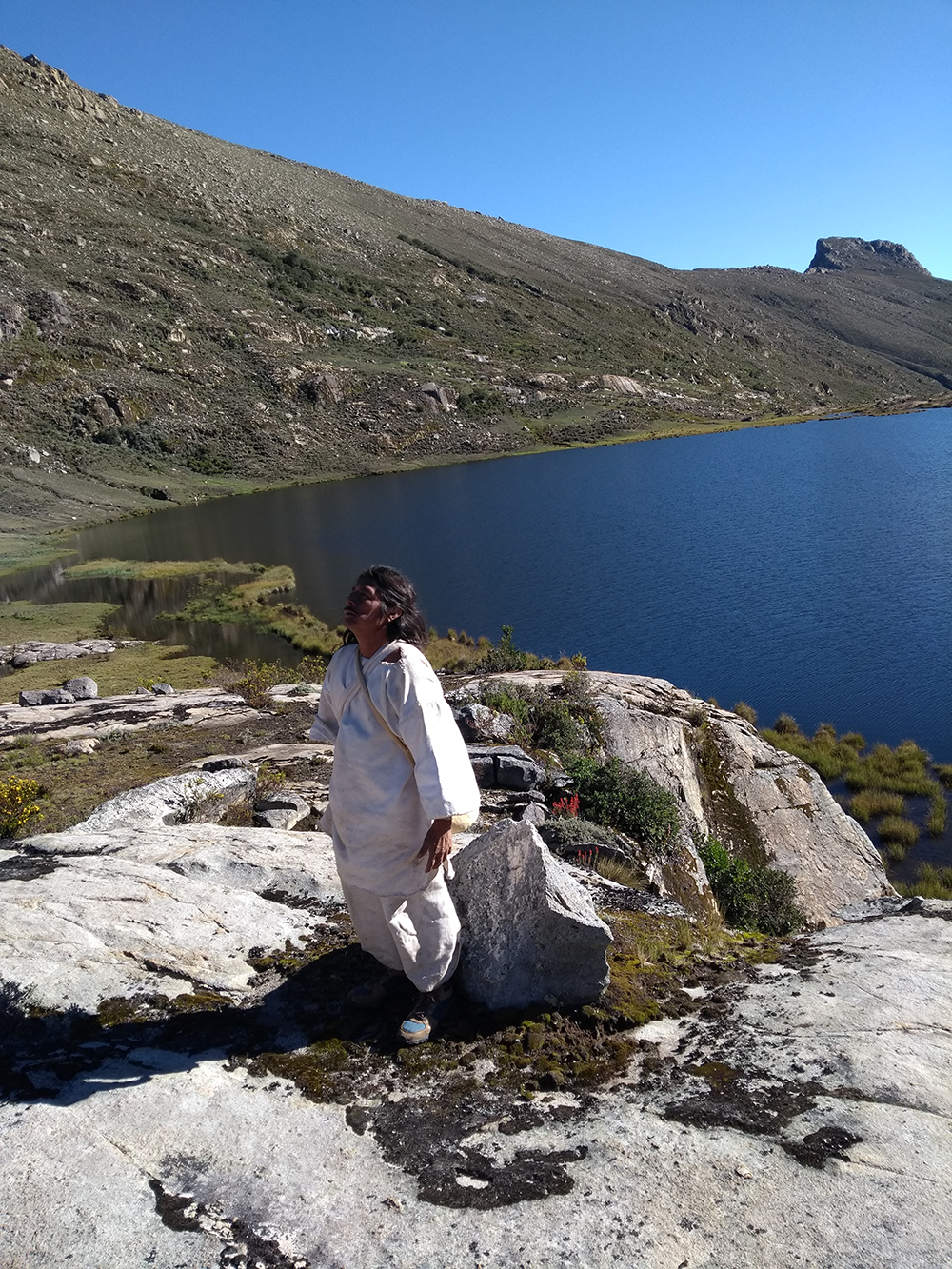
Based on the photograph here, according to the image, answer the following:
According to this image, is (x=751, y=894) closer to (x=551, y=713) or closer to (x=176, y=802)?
(x=551, y=713)

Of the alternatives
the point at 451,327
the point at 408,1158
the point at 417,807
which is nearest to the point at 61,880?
the point at 417,807

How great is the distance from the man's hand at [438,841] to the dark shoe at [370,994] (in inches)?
40.7

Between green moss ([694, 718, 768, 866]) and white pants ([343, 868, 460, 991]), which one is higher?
white pants ([343, 868, 460, 991])

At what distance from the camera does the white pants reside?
183 inches

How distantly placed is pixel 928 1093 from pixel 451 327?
15940 centimetres

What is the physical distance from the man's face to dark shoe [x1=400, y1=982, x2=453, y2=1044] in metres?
2.20

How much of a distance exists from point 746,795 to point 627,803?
4.06 meters

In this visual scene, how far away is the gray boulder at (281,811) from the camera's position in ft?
27.8

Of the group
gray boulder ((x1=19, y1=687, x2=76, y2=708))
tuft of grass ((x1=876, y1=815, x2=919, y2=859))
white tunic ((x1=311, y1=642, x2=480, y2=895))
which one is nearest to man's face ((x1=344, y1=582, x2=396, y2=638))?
white tunic ((x1=311, y1=642, x2=480, y2=895))

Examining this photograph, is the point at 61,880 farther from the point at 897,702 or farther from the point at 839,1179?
the point at 897,702

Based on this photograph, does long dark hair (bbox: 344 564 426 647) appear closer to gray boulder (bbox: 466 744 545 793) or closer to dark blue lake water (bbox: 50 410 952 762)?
gray boulder (bbox: 466 744 545 793)

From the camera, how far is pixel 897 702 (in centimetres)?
2214

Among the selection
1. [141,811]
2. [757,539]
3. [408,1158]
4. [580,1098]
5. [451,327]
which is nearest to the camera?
[408,1158]

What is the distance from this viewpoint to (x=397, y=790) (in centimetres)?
447
